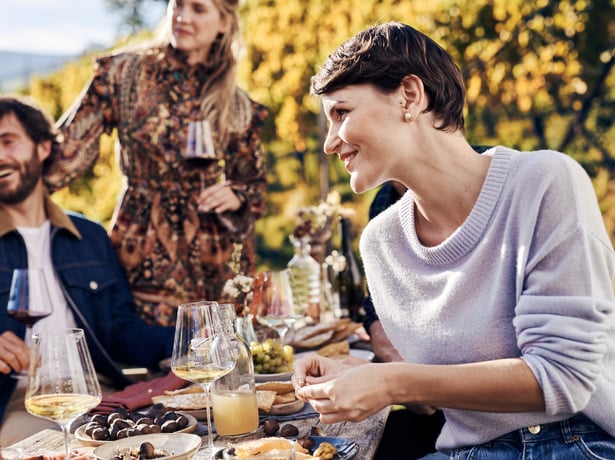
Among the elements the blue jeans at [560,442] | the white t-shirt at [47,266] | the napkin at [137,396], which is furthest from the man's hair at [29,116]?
the blue jeans at [560,442]

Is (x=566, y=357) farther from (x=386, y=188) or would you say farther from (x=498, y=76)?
(x=498, y=76)

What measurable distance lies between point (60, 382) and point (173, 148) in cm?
230

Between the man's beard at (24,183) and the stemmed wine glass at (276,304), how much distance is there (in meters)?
1.22

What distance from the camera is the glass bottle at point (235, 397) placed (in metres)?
2.12

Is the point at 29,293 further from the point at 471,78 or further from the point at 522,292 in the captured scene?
the point at 471,78

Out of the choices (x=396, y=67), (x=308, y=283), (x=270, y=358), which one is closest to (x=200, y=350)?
(x=270, y=358)

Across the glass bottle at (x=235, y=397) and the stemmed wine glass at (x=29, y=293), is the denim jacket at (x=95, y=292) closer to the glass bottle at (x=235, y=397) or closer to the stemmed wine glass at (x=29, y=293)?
the stemmed wine glass at (x=29, y=293)

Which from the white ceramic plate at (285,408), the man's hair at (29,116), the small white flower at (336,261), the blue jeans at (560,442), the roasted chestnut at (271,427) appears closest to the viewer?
the blue jeans at (560,442)

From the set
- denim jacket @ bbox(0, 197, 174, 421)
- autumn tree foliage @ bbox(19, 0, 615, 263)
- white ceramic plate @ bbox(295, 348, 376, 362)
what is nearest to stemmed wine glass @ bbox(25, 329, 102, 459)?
white ceramic plate @ bbox(295, 348, 376, 362)

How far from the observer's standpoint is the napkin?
2.32 meters

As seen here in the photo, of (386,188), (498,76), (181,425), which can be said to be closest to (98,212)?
(498,76)

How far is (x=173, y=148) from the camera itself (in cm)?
386

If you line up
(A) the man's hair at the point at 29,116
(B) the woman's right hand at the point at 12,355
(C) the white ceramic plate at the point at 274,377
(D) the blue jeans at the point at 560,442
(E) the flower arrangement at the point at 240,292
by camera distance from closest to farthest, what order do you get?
1. (D) the blue jeans at the point at 560,442
2. (C) the white ceramic plate at the point at 274,377
3. (B) the woman's right hand at the point at 12,355
4. (E) the flower arrangement at the point at 240,292
5. (A) the man's hair at the point at 29,116

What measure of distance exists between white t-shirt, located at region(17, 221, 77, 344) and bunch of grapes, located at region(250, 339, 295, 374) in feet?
3.69
